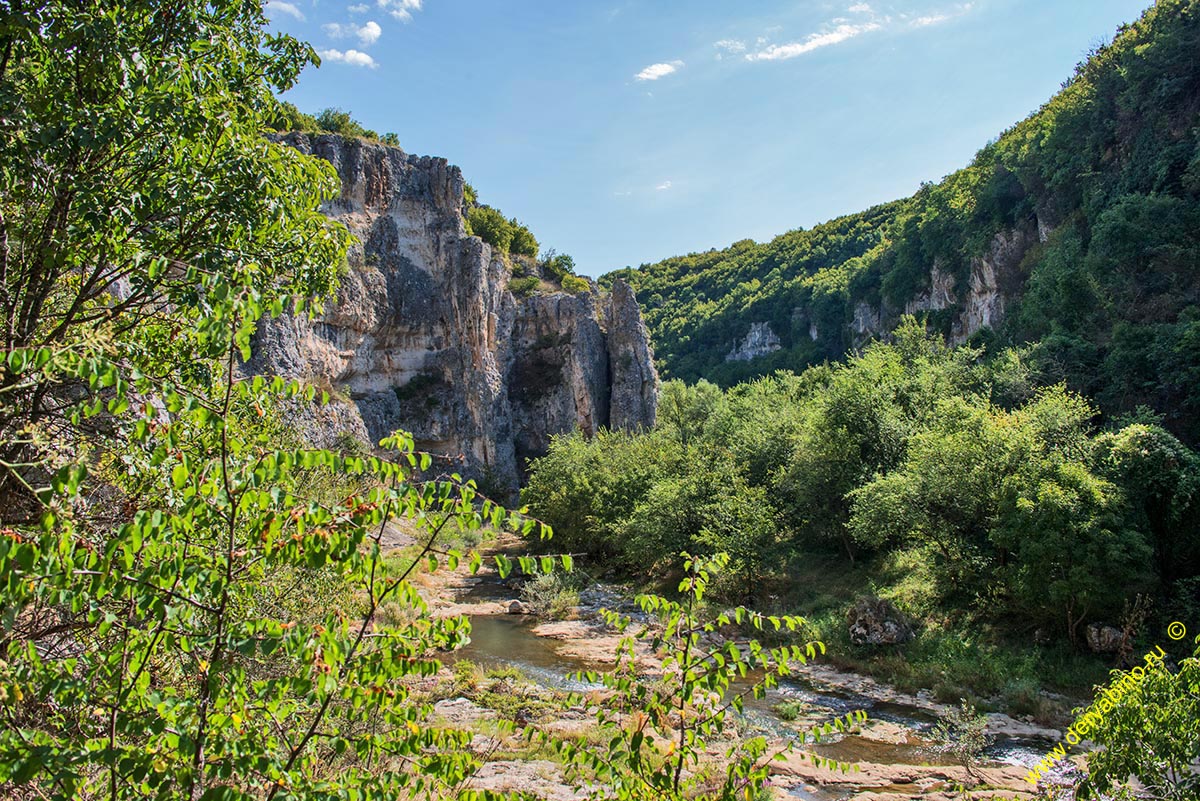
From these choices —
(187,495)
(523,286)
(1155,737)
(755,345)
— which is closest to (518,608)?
(1155,737)

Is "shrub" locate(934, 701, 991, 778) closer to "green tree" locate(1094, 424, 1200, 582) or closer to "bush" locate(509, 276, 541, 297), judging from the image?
"green tree" locate(1094, 424, 1200, 582)

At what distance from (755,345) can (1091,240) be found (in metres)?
71.1

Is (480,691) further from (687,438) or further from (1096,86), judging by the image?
(1096,86)

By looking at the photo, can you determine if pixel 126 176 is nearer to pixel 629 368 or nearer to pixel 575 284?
pixel 629 368

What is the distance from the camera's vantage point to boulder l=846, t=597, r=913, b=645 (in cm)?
1903

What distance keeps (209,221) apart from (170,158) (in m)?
0.46

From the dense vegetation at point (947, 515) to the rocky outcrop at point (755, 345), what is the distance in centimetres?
6726

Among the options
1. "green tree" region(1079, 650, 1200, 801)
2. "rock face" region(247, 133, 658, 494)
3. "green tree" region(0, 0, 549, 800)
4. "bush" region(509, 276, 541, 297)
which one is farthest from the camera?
"bush" region(509, 276, 541, 297)

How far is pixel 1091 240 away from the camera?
34.6 meters

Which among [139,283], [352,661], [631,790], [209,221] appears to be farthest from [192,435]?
[631,790]

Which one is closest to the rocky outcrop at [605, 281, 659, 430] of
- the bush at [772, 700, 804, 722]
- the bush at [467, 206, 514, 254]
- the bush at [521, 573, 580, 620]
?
the bush at [467, 206, 514, 254]

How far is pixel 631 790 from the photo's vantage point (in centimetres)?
337

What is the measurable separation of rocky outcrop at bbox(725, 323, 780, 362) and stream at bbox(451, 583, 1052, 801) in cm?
8564

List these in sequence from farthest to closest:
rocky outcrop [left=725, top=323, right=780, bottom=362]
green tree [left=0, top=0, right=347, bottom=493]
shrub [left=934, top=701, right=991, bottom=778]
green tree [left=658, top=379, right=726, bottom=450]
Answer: rocky outcrop [left=725, top=323, right=780, bottom=362] → green tree [left=658, top=379, right=726, bottom=450] → shrub [left=934, top=701, right=991, bottom=778] → green tree [left=0, top=0, right=347, bottom=493]
